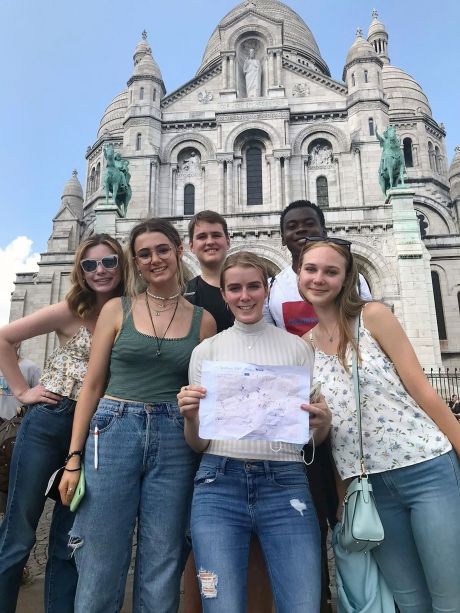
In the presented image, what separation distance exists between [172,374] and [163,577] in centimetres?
104

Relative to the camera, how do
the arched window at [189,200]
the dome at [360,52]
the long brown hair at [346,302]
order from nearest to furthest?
the long brown hair at [346,302] < the arched window at [189,200] < the dome at [360,52]

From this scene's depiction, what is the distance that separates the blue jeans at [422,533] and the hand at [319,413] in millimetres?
418

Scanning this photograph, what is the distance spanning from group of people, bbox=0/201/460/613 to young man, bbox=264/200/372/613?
1.74 ft

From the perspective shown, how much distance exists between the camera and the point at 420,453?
244 centimetres

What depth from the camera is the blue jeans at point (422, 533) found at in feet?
7.52

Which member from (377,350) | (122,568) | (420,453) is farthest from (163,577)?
(377,350)

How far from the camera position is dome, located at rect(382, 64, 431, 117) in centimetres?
3391

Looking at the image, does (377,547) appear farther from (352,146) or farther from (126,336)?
(352,146)

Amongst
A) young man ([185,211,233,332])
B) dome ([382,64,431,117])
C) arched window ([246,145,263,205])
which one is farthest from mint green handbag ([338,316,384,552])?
dome ([382,64,431,117])

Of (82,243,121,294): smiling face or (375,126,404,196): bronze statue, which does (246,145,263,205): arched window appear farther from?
(82,243,121,294): smiling face

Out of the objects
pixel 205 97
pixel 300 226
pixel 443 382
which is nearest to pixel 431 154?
pixel 205 97

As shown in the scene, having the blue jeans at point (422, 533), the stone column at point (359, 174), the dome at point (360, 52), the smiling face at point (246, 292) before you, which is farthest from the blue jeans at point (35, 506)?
the dome at point (360, 52)

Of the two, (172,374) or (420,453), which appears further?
(172,374)

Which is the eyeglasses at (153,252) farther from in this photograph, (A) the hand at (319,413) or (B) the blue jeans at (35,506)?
(A) the hand at (319,413)
